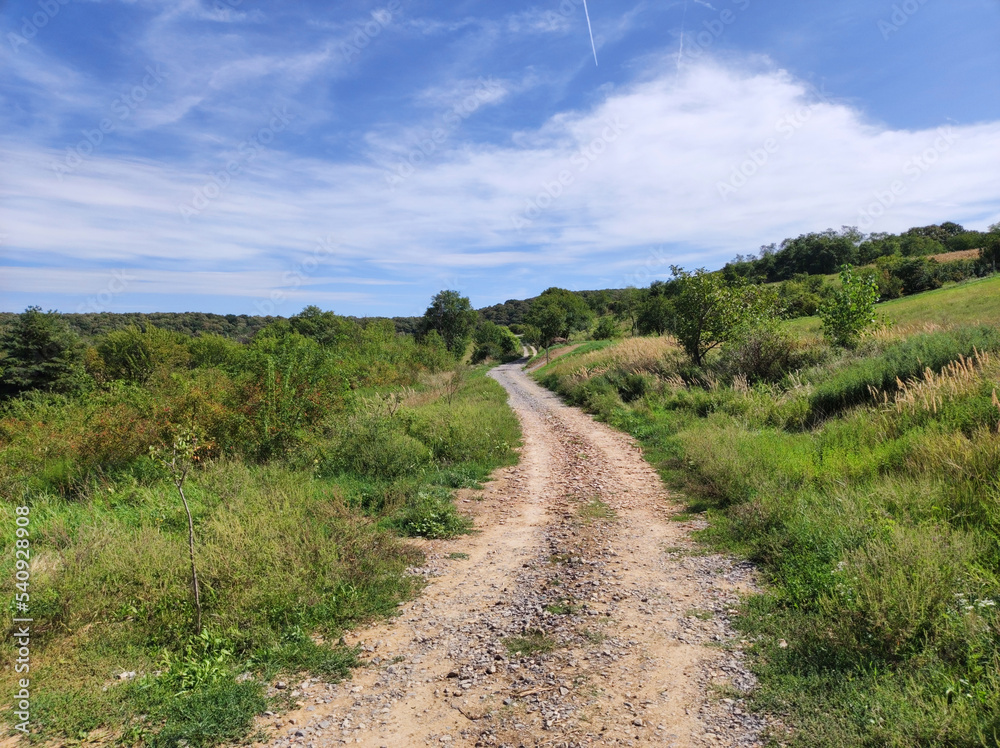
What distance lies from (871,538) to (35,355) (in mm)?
56768

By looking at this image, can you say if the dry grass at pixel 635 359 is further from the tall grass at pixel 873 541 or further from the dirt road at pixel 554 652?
the dirt road at pixel 554 652

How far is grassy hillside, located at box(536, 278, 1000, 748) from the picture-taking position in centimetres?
309

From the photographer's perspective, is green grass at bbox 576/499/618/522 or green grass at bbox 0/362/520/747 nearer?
green grass at bbox 0/362/520/747

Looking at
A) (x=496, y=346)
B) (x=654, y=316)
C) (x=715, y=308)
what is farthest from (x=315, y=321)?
(x=715, y=308)

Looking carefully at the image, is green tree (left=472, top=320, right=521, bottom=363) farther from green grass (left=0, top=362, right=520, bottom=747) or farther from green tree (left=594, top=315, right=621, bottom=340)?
green grass (left=0, top=362, right=520, bottom=747)

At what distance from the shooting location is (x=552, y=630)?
4586 millimetres

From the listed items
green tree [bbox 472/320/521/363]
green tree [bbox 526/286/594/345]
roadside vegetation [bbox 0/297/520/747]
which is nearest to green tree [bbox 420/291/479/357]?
green tree [bbox 472/320/521/363]

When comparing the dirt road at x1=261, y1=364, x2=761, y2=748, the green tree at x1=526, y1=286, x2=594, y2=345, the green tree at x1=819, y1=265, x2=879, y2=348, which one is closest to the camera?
A: the dirt road at x1=261, y1=364, x2=761, y2=748

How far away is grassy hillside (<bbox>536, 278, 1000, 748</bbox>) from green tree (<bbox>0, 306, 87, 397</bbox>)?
49213mm

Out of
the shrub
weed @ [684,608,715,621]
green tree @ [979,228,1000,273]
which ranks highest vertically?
green tree @ [979,228,1000,273]

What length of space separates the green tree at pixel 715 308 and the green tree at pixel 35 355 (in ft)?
150

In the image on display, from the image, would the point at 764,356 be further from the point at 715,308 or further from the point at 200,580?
the point at 200,580

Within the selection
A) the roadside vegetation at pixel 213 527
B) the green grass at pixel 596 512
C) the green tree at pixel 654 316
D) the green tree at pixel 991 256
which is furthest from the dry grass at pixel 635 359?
the green tree at pixel 991 256

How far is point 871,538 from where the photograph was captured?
486 centimetres
